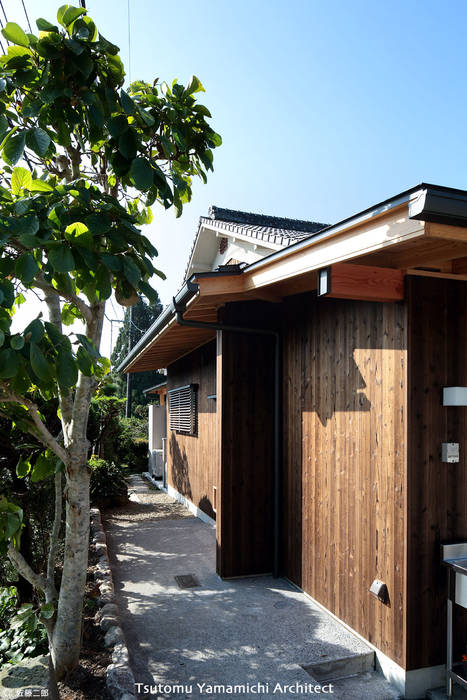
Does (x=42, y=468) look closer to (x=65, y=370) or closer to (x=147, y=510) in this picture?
(x=65, y=370)

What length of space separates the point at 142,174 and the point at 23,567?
2373 mm

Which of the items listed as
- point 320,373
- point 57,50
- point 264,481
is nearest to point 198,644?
point 264,481

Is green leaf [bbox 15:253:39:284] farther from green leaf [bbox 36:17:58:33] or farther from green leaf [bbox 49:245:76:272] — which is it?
green leaf [bbox 36:17:58:33]

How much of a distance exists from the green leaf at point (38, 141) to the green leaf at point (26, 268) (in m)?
0.56

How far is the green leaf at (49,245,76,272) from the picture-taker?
1.78 metres

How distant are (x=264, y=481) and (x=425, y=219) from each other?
3.57m

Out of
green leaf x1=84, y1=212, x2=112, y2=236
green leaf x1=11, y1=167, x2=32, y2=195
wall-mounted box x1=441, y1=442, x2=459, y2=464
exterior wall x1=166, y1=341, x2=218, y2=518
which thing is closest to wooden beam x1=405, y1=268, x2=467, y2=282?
wall-mounted box x1=441, y1=442, x2=459, y2=464

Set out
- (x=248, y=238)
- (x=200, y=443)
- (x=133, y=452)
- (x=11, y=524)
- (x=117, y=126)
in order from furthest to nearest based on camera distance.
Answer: (x=133, y=452) → (x=200, y=443) → (x=248, y=238) → (x=11, y=524) → (x=117, y=126)

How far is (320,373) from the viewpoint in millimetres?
4250

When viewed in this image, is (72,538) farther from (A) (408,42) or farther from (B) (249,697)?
(A) (408,42)

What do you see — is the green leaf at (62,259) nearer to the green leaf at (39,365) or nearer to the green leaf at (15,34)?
the green leaf at (39,365)

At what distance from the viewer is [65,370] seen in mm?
1737

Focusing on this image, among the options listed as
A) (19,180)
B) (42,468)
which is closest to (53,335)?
(19,180)

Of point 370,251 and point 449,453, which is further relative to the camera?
point 449,453
